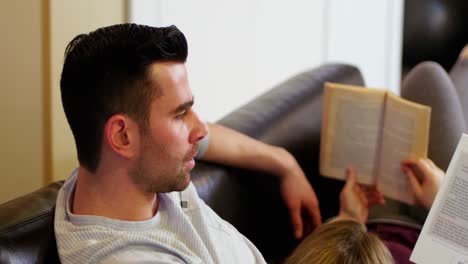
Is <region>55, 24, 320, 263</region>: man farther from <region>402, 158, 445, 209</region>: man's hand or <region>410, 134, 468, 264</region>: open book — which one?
<region>402, 158, 445, 209</region>: man's hand

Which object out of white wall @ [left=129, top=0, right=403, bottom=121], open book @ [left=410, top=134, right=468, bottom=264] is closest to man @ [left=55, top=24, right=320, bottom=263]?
open book @ [left=410, top=134, right=468, bottom=264]

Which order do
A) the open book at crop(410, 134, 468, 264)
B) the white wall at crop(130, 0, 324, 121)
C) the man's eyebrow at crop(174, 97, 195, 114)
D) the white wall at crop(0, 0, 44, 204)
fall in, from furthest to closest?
the white wall at crop(130, 0, 324, 121) → the white wall at crop(0, 0, 44, 204) → the man's eyebrow at crop(174, 97, 195, 114) → the open book at crop(410, 134, 468, 264)

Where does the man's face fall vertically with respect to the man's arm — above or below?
above

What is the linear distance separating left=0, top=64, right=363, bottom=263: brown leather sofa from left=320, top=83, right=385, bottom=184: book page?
0.10 meters

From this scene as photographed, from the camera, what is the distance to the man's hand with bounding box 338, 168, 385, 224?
1965mm

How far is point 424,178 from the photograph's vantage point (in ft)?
6.10

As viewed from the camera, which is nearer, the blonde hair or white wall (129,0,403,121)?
the blonde hair

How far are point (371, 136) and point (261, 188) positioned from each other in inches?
12.1

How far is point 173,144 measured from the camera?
1.36 metres

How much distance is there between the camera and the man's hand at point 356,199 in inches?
77.4

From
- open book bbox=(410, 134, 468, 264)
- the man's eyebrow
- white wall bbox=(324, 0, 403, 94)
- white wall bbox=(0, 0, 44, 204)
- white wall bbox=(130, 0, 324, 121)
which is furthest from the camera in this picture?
white wall bbox=(324, 0, 403, 94)

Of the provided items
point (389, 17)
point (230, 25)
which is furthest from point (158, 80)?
point (389, 17)

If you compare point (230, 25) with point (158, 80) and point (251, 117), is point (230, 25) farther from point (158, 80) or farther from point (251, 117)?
point (158, 80)

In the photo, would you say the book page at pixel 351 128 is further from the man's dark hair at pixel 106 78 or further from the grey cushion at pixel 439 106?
the man's dark hair at pixel 106 78
